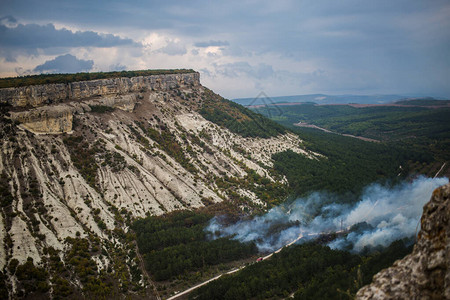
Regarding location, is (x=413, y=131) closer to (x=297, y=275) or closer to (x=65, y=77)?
(x=297, y=275)

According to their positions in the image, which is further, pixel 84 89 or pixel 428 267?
pixel 84 89

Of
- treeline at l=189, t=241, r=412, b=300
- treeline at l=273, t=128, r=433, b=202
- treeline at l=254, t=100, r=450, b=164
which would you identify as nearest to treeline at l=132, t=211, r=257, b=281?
treeline at l=189, t=241, r=412, b=300

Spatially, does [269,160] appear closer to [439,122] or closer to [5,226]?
[5,226]

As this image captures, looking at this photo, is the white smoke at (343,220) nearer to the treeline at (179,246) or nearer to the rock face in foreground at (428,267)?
the treeline at (179,246)

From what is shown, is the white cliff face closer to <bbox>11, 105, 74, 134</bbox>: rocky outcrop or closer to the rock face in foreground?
<bbox>11, 105, 74, 134</bbox>: rocky outcrop

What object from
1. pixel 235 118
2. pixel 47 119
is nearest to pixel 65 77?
pixel 47 119
